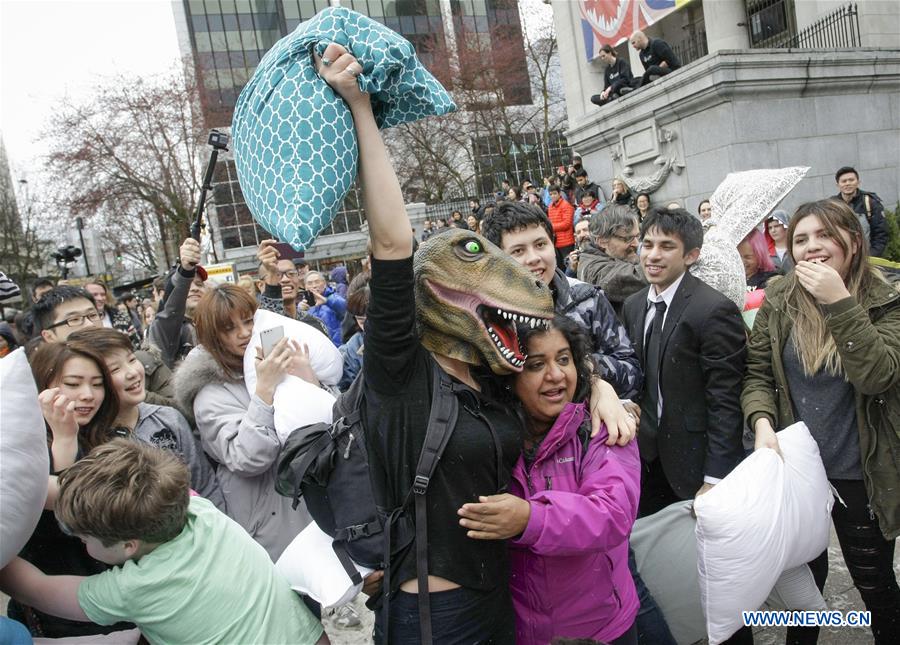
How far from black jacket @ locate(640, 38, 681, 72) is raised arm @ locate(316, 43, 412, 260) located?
A: 1193cm

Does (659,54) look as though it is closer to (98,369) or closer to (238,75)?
(98,369)

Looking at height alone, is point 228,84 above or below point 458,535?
above

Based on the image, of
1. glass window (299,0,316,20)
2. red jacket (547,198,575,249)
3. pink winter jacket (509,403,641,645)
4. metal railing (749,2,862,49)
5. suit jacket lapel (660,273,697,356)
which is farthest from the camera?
glass window (299,0,316,20)

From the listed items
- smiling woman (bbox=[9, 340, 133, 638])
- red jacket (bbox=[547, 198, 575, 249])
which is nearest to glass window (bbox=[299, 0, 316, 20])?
red jacket (bbox=[547, 198, 575, 249])

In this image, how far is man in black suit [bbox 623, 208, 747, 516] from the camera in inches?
A: 109

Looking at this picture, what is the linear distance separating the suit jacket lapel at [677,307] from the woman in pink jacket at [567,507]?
774 millimetres

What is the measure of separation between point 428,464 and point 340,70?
1.04m

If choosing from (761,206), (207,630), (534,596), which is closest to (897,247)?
(761,206)

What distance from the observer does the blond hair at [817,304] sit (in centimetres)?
257

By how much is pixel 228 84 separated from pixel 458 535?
49527 mm

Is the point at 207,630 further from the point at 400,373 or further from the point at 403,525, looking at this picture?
the point at 400,373

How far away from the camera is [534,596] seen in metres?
2.05

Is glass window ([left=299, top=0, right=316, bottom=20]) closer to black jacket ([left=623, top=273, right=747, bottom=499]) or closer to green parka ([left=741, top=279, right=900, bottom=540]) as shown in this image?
black jacket ([left=623, top=273, right=747, bottom=499])

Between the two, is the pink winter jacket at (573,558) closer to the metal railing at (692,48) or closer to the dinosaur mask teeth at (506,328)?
the dinosaur mask teeth at (506,328)
